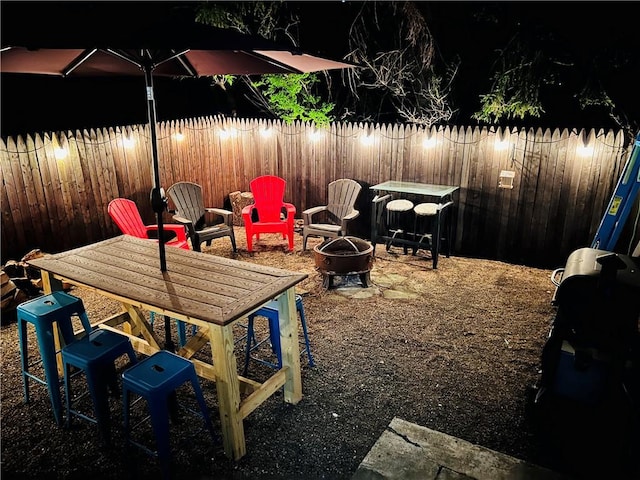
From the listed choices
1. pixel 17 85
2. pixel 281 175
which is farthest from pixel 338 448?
pixel 17 85

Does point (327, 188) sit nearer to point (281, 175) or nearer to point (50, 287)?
point (281, 175)

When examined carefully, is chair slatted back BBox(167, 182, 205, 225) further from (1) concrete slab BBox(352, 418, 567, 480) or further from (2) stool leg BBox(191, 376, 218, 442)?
(1) concrete slab BBox(352, 418, 567, 480)

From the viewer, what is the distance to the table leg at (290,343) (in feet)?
10.4

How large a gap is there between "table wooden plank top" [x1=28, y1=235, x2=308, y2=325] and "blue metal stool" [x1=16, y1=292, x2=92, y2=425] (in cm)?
23

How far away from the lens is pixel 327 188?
766 centimetres

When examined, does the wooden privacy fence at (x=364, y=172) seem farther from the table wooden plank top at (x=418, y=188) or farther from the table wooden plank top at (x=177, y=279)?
the table wooden plank top at (x=177, y=279)

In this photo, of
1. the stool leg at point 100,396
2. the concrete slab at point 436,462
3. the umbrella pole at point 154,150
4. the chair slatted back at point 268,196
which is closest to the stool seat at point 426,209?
the chair slatted back at point 268,196

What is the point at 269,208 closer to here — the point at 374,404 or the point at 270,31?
the point at 270,31

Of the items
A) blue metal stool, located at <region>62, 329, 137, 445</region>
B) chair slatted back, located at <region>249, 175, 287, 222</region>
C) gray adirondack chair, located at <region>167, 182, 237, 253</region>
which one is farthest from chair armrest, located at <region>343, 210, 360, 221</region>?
blue metal stool, located at <region>62, 329, 137, 445</region>

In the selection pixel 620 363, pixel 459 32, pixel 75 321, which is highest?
pixel 459 32

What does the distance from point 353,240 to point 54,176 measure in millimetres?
3845

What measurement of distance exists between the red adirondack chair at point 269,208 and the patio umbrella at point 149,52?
268 centimetres

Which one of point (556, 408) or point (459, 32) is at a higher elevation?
point (459, 32)

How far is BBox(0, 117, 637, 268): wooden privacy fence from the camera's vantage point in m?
5.58
